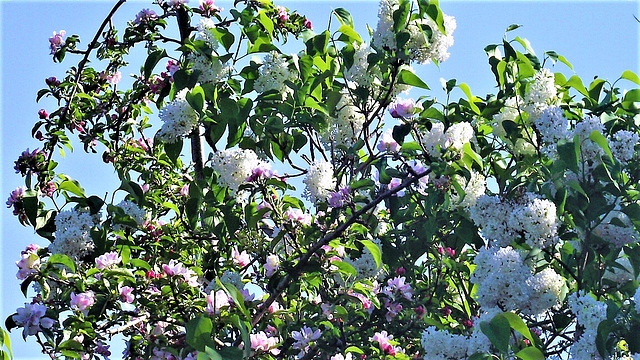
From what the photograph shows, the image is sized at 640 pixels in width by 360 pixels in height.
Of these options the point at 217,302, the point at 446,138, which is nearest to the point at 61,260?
the point at 217,302

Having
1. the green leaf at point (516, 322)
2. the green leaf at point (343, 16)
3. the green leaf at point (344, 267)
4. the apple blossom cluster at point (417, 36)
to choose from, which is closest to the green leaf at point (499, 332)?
the green leaf at point (516, 322)

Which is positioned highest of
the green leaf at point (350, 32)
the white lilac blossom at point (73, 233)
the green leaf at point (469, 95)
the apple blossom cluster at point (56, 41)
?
the apple blossom cluster at point (56, 41)

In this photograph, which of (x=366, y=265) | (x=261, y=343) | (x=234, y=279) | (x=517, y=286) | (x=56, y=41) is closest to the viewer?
(x=517, y=286)

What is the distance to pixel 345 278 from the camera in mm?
2992

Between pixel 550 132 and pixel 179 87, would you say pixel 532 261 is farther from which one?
pixel 179 87

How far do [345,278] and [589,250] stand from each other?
104 cm

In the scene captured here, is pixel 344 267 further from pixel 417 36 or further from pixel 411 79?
→ pixel 417 36

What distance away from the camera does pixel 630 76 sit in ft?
8.46

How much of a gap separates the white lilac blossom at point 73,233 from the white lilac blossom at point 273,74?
2.74ft

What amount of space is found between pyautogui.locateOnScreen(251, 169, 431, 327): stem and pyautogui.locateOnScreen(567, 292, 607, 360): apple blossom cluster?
2.35 ft

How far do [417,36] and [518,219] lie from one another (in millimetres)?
826

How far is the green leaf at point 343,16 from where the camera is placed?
2.78 metres

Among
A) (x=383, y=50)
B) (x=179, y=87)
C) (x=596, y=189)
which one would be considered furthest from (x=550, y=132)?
(x=179, y=87)

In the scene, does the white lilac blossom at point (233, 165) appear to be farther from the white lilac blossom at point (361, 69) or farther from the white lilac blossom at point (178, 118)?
the white lilac blossom at point (361, 69)
